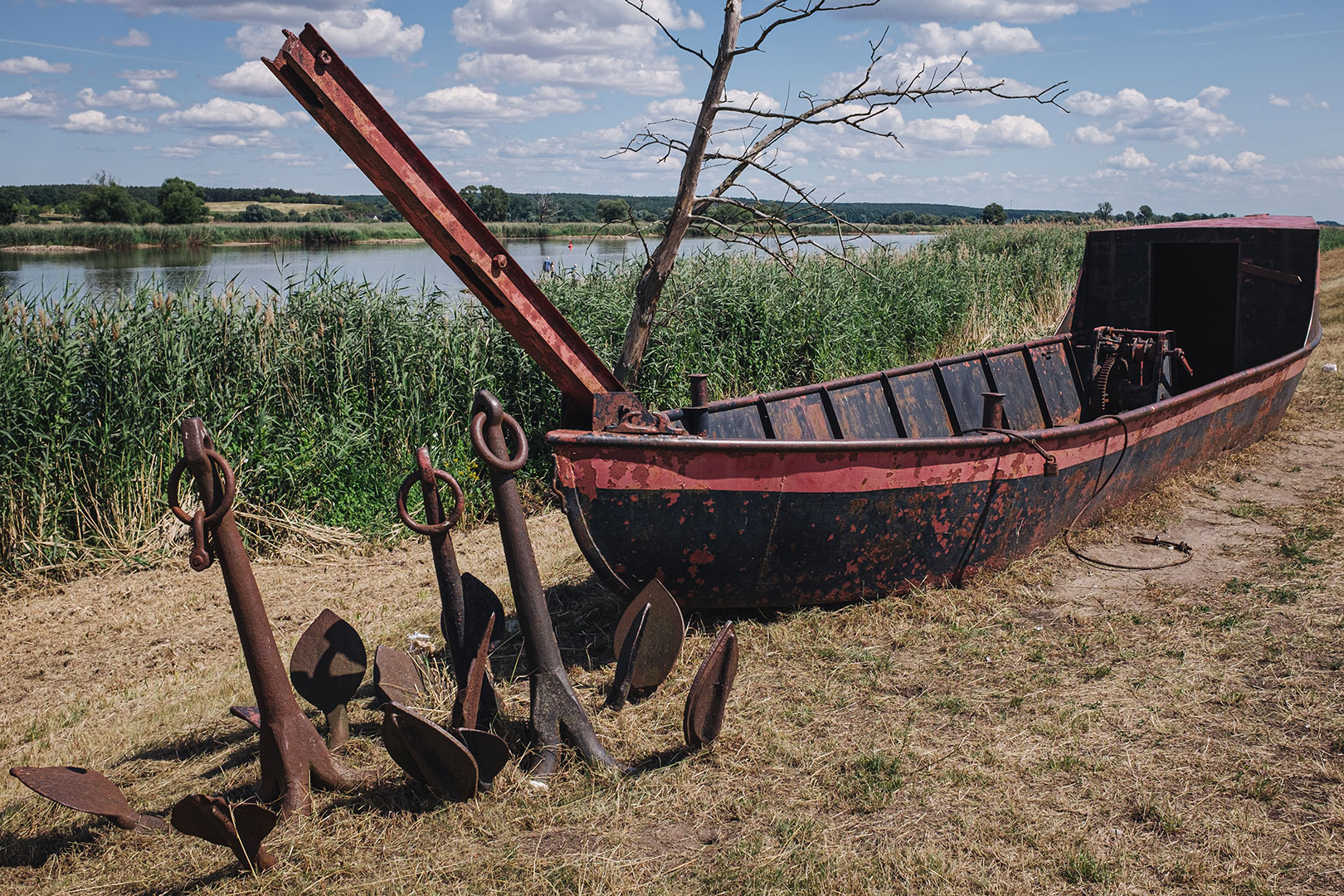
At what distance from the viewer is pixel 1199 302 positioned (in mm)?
9055

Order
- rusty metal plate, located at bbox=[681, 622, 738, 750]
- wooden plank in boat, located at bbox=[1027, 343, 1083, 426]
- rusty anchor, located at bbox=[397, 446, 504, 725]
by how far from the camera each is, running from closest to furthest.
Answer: rusty metal plate, located at bbox=[681, 622, 738, 750]
rusty anchor, located at bbox=[397, 446, 504, 725]
wooden plank in boat, located at bbox=[1027, 343, 1083, 426]

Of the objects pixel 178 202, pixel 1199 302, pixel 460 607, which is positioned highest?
pixel 178 202

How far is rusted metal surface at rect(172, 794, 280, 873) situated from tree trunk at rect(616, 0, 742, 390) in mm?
3729

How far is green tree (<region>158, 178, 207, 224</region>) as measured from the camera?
58219mm

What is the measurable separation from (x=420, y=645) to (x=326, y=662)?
0.88 meters

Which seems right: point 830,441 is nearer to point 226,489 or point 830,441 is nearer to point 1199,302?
point 226,489

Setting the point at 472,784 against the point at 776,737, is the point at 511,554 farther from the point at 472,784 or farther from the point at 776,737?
the point at 776,737

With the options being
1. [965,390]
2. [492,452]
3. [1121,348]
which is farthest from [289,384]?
[1121,348]

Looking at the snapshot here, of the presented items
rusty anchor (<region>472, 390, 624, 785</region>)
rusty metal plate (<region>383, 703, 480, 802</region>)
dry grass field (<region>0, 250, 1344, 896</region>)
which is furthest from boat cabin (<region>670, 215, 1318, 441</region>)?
rusty metal plate (<region>383, 703, 480, 802</region>)

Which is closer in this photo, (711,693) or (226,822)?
(226,822)

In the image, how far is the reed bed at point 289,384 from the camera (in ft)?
19.7

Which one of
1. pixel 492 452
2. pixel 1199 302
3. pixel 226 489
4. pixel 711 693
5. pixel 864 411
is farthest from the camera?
pixel 1199 302

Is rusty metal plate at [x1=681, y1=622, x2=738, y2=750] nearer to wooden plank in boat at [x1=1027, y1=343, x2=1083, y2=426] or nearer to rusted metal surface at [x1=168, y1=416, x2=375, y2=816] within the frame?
rusted metal surface at [x1=168, y1=416, x2=375, y2=816]

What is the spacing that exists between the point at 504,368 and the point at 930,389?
3.45 meters
